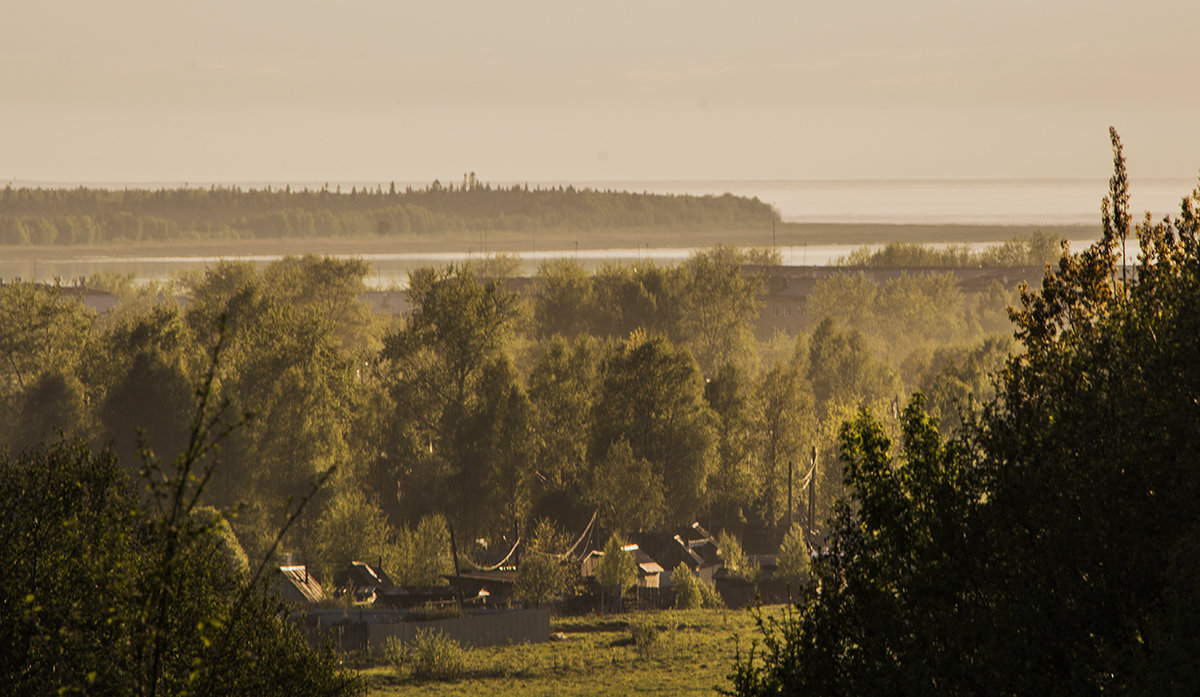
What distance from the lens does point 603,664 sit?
52.8 m

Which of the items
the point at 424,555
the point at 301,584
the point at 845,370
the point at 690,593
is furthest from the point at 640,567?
the point at 845,370

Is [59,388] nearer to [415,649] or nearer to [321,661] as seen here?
[415,649]

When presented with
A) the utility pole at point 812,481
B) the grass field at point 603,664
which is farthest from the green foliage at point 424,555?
the utility pole at point 812,481

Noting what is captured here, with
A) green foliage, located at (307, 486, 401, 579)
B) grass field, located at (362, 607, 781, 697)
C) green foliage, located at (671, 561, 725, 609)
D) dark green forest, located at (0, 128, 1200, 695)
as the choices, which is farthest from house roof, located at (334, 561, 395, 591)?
green foliage, located at (671, 561, 725, 609)

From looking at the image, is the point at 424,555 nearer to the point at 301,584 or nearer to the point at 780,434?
the point at 301,584

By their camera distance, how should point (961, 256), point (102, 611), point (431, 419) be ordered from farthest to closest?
point (961, 256)
point (431, 419)
point (102, 611)

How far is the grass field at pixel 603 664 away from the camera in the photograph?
48.5m

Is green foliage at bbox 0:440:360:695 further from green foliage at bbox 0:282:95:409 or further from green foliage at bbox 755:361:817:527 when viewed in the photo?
green foliage at bbox 0:282:95:409

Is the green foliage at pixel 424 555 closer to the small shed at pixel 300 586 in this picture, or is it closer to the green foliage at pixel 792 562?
the small shed at pixel 300 586

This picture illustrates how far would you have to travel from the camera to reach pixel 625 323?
11475 centimetres

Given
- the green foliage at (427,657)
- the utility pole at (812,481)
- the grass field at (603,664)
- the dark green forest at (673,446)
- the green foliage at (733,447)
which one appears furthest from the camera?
the green foliage at (733,447)

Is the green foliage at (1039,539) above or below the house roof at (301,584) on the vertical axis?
above

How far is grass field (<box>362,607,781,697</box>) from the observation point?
159 feet

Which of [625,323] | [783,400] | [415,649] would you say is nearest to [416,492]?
[415,649]
